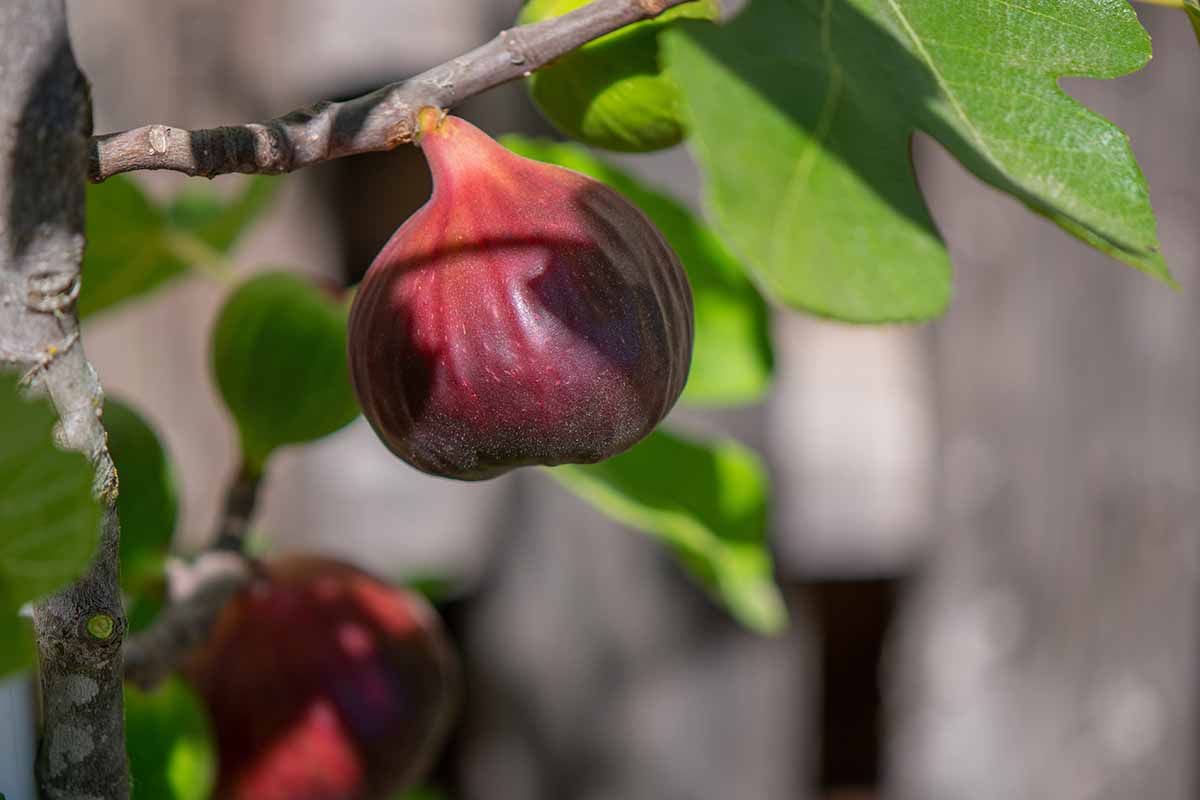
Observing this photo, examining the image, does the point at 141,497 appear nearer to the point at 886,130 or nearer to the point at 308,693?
the point at 308,693

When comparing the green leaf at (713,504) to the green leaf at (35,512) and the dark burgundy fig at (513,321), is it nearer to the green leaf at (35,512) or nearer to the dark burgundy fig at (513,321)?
the dark burgundy fig at (513,321)

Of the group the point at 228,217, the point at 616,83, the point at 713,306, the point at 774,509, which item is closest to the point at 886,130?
the point at 616,83

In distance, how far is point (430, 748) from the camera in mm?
693

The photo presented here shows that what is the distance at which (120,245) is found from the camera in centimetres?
72

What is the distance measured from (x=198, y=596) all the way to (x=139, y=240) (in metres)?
0.24

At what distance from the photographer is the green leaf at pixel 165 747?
21.1 inches

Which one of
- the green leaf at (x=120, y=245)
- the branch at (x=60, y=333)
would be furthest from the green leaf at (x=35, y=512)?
the green leaf at (x=120, y=245)

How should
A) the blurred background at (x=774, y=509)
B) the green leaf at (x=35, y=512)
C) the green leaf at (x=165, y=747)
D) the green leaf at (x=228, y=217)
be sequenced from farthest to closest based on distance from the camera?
the blurred background at (x=774, y=509) → the green leaf at (x=228, y=217) → the green leaf at (x=165, y=747) → the green leaf at (x=35, y=512)

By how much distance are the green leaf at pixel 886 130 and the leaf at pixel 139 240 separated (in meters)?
0.37

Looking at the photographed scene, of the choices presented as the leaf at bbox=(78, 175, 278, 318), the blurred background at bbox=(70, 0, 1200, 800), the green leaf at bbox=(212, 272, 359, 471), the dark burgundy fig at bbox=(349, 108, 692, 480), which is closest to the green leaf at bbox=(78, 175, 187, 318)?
the leaf at bbox=(78, 175, 278, 318)

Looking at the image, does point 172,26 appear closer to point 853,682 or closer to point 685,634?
point 685,634

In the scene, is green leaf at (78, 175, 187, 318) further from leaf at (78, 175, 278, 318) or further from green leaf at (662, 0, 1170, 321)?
green leaf at (662, 0, 1170, 321)

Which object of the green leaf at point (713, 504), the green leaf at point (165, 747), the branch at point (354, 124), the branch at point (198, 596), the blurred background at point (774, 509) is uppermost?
the branch at point (354, 124)

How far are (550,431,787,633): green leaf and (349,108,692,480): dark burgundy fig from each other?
0.28 meters
